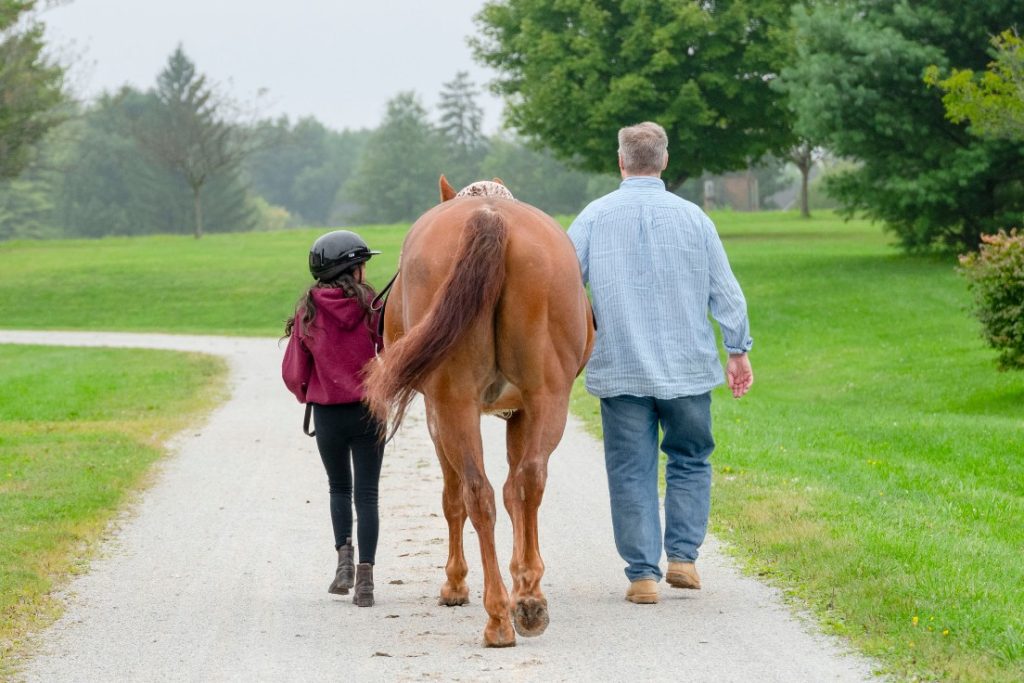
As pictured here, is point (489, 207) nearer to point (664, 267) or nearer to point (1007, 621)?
point (664, 267)

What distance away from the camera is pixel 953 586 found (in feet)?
20.1

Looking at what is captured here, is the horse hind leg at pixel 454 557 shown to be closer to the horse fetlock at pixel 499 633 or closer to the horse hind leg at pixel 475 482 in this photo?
the horse hind leg at pixel 475 482

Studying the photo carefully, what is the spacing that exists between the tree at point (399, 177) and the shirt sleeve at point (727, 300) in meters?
99.4

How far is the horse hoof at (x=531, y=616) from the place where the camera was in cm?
569

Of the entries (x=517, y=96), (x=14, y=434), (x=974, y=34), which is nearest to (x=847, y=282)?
(x=974, y=34)

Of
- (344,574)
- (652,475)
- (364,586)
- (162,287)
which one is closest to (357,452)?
(344,574)

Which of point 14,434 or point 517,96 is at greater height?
point 517,96

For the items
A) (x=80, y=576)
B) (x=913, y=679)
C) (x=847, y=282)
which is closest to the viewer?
(x=913, y=679)

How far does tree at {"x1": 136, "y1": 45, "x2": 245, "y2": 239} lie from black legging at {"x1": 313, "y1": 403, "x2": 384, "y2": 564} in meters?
56.5

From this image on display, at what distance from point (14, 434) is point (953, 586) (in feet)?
34.9

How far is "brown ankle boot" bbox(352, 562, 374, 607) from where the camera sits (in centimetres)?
665

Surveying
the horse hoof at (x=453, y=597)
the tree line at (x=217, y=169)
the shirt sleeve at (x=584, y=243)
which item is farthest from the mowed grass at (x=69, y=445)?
the tree line at (x=217, y=169)

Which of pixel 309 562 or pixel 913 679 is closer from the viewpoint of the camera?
pixel 913 679

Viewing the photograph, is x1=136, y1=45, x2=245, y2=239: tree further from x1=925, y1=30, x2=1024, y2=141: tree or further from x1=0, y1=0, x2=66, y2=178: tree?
x1=925, y1=30, x2=1024, y2=141: tree
